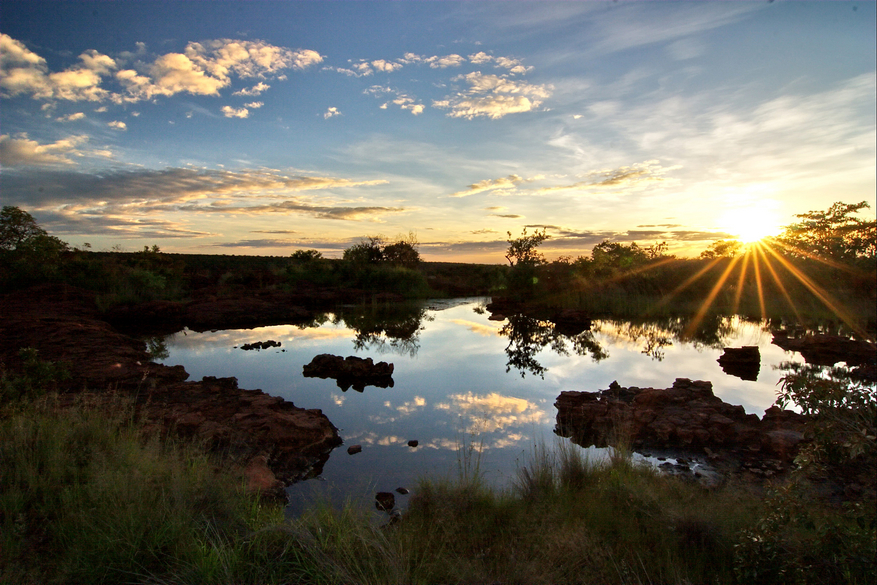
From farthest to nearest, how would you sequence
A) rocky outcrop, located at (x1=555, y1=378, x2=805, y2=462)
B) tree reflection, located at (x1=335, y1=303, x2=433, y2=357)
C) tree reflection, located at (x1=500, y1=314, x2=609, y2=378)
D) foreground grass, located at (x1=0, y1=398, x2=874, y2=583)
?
tree reflection, located at (x1=335, y1=303, x2=433, y2=357) < tree reflection, located at (x1=500, y1=314, x2=609, y2=378) < rocky outcrop, located at (x1=555, y1=378, x2=805, y2=462) < foreground grass, located at (x1=0, y1=398, x2=874, y2=583)

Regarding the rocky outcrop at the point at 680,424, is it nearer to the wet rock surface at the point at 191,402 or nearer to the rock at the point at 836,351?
the wet rock surface at the point at 191,402

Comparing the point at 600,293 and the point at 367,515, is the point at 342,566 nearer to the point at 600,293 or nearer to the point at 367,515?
the point at 367,515

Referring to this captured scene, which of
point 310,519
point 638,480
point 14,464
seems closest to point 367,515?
point 310,519

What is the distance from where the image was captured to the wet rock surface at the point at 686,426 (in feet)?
20.1

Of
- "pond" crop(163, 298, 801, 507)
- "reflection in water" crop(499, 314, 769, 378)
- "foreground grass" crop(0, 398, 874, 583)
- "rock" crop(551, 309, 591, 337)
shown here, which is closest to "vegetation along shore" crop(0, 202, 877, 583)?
"foreground grass" crop(0, 398, 874, 583)

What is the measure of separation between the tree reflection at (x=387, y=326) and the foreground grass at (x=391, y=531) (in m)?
9.46

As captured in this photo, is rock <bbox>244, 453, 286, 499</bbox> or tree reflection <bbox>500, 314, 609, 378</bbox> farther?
tree reflection <bbox>500, 314, 609, 378</bbox>

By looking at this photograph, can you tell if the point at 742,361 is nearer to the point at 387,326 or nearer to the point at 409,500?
the point at 409,500

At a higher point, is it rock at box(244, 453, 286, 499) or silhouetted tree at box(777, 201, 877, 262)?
silhouetted tree at box(777, 201, 877, 262)

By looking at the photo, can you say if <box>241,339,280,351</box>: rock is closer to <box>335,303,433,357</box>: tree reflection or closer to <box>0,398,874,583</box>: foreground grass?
<box>335,303,433,357</box>: tree reflection

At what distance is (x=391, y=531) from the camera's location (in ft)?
12.7

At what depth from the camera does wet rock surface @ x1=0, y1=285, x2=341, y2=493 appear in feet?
19.2

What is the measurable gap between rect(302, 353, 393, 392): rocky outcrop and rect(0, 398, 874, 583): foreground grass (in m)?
5.55

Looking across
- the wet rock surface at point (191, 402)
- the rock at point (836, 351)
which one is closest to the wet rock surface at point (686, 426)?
the wet rock surface at point (191, 402)
